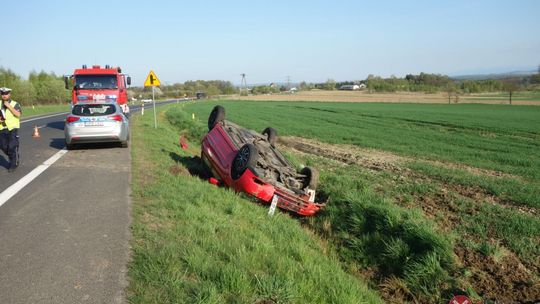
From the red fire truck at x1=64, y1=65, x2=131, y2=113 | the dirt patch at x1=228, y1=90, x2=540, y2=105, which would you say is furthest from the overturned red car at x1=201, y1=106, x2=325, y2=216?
the dirt patch at x1=228, y1=90, x2=540, y2=105

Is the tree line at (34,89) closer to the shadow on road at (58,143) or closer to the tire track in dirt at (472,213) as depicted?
the shadow on road at (58,143)

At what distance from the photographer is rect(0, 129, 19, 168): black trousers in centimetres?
841

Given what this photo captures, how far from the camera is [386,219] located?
20.2 feet

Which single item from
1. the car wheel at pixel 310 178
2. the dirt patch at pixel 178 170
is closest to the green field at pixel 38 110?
the dirt patch at pixel 178 170

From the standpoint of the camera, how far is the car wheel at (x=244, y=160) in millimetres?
7098

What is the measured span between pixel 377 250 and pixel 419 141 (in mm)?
11973

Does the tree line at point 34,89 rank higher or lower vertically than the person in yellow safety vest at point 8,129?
higher

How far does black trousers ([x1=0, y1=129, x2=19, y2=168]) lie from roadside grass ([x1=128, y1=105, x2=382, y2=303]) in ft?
9.76

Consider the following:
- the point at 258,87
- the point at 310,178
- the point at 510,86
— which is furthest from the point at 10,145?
the point at 258,87

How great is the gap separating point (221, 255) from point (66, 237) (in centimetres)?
181

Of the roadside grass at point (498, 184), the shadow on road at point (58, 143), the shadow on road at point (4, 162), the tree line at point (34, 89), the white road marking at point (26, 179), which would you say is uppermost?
the tree line at point (34, 89)

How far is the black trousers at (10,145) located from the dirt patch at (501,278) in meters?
8.33

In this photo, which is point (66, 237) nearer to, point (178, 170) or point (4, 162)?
point (178, 170)

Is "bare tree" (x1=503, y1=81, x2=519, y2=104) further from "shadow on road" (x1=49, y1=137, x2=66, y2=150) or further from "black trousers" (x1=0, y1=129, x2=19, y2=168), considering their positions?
"black trousers" (x1=0, y1=129, x2=19, y2=168)
